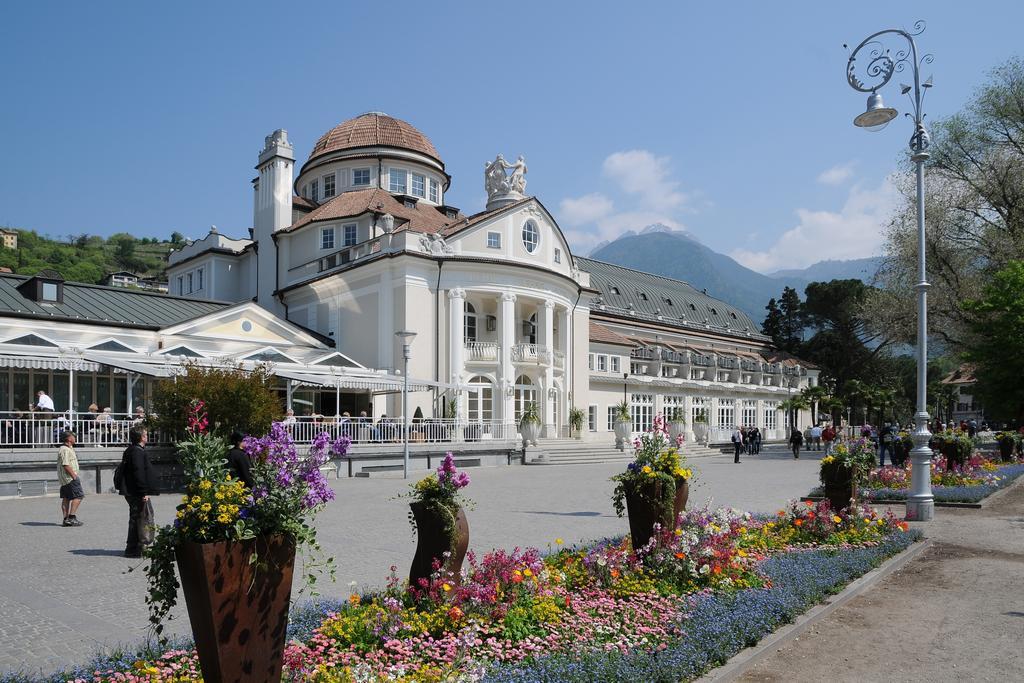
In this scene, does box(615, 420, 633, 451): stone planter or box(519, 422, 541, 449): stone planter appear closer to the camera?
box(519, 422, 541, 449): stone planter

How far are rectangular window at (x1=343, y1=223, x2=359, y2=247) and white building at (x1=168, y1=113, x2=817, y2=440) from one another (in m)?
0.08

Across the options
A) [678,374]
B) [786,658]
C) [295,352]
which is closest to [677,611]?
[786,658]

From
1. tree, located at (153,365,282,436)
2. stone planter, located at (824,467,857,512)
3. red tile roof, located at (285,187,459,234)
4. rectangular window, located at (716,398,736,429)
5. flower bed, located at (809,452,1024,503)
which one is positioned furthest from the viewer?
rectangular window, located at (716,398,736,429)

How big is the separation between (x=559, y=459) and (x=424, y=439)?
7340 mm

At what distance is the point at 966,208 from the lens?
122 ft

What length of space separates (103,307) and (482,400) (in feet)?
56.6

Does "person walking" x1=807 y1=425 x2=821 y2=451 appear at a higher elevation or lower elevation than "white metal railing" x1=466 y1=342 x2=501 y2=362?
lower

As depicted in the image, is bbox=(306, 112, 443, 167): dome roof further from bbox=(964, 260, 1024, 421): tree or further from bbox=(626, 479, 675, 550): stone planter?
bbox=(626, 479, 675, 550): stone planter

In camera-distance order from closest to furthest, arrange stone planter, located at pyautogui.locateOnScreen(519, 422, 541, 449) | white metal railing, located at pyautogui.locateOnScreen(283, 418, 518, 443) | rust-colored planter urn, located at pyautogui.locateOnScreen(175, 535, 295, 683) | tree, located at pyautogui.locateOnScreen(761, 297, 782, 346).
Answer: rust-colored planter urn, located at pyautogui.locateOnScreen(175, 535, 295, 683) < white metal railing, located at pyautogui.locateOnScreen(283, 418, 518, 443) < stone planter, located at pyautogui.locateOnScreen(519, 422, 541, 449) < tree, located at pyautogui.locateOnScreen(761, 297, 782, 346)

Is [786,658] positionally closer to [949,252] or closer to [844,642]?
[844,642]

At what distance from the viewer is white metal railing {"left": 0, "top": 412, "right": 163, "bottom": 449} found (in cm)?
2036

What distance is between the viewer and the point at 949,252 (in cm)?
3700

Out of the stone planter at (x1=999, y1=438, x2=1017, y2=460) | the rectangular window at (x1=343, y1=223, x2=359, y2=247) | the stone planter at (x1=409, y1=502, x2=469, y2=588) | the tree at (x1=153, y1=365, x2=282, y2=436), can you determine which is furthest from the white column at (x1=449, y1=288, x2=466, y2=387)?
the stone planter at (x1=409, y1=502, x2=469, y2=588)

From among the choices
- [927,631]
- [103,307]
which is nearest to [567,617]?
[927,631]
